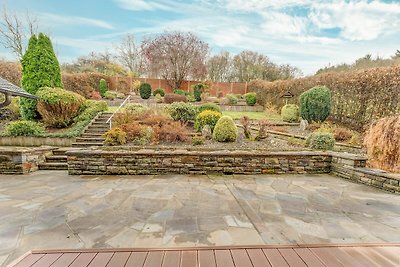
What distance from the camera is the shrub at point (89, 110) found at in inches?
376

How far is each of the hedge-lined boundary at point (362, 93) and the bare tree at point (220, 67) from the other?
47.0ft

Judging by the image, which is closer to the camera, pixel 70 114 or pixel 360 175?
pixel 360 175

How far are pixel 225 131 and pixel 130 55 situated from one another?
22964 mm

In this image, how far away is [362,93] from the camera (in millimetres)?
9398

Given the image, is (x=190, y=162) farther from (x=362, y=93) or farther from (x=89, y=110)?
(x=362, y=93)

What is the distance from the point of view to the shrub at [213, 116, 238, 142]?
7.50 meters

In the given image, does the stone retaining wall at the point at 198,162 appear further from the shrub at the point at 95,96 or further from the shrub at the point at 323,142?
the shrub at the point at 95,96

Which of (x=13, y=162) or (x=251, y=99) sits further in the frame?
(x=251, y=99)

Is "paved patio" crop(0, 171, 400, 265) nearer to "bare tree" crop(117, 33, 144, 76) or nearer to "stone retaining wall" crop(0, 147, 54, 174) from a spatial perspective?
"stone retaining wall" crop(0, 147, 54, 174)

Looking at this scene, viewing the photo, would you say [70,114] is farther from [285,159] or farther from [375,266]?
[375,266]

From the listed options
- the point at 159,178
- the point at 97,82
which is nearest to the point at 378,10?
the point at 159,178

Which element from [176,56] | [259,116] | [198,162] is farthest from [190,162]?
[176,56]

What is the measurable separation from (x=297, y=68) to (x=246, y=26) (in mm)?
18368

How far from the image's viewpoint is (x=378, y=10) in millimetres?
6133
